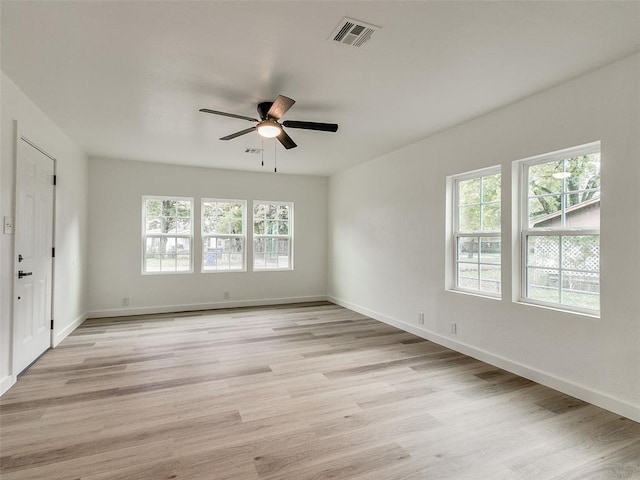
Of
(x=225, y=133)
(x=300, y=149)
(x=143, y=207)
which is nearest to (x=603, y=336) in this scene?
(x=300, y=149)

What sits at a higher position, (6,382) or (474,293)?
(474,293)

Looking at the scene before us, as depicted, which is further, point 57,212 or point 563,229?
point 57,212

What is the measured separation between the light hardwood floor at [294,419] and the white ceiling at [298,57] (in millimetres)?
2647

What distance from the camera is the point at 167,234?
6.08 metres

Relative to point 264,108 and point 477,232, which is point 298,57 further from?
point 477,232

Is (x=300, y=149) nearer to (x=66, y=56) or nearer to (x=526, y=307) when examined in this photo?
(x=66, y=56)

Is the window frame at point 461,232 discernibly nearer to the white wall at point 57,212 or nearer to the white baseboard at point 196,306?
the white baseboard at point 196,306

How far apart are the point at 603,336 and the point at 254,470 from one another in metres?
2.74

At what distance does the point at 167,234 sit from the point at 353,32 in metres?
5.01

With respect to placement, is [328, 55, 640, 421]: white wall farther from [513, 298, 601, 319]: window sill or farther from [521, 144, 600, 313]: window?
[521, 144, 600, 313]: window

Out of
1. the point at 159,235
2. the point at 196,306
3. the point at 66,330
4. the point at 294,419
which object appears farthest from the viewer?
the point at 196,306

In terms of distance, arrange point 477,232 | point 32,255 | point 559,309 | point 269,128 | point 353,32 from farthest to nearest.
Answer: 1. point 477,232
2. point 32,255
3. point 269,128
4. point 559,309
5. point 353,32

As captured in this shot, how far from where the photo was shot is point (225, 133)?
4301mm

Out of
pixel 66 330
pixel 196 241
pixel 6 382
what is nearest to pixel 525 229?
pixel 6 382
